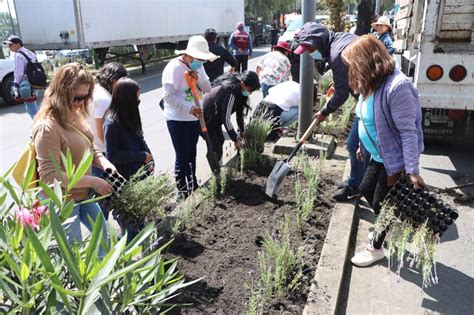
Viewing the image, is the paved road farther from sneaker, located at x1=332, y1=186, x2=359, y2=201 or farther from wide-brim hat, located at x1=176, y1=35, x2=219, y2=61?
sneaker, located at x1=332, y1=186, x2=359, y2=201

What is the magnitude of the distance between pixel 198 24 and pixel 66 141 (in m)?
18.4

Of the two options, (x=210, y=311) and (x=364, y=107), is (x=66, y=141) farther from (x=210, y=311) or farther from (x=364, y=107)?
(x=364, y=107)

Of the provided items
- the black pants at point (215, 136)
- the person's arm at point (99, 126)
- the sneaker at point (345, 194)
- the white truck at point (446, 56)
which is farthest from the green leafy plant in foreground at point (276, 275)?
the white truck at point (446, 56)

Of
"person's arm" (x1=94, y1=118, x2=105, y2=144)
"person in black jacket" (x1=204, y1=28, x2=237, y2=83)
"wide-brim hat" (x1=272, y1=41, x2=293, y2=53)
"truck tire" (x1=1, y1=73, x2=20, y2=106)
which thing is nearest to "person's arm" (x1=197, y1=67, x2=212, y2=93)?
"person's arm" (x1=94, y1=118, x2=105, y2=144)

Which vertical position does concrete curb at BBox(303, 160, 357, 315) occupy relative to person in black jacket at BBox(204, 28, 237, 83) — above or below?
below

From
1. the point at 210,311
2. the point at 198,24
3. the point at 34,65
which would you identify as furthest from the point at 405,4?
the point at 198,24

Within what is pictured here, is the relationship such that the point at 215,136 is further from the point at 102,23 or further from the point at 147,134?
the point at 102,23

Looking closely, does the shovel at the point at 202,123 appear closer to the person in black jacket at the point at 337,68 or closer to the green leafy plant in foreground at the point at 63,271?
the person in black jacket at the point at 337,68

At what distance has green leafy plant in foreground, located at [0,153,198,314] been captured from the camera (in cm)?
113

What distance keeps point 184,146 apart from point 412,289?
8.10 ft

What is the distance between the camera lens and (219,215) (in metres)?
3.72

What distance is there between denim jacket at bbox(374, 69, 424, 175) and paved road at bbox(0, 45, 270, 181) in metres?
2.41

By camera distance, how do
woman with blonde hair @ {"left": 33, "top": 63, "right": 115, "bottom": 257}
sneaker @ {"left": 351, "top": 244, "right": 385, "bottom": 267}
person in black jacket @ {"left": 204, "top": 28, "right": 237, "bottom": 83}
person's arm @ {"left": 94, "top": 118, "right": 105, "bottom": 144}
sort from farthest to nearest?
person in black jacket @ {"left": 204, "top": 28, "right": 237, "bottom": 83} → person's arm @ {"left": 94, "top": 118, "right": 105, "bottom": 144} → sneaker @ {"left": 351, "top": 244, "right": 385, "bottom": 267} → woman with blonde hair @ {"left": 33, "top": 63, "right": 115, "bottom": 257}

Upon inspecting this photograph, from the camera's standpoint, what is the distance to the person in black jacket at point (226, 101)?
430 cm
